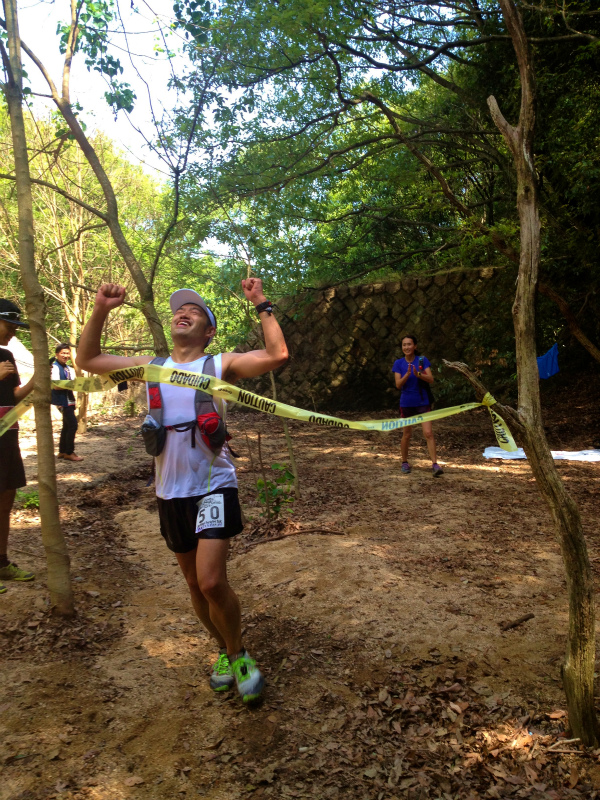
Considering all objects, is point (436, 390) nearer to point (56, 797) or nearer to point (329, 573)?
point (329, 573)

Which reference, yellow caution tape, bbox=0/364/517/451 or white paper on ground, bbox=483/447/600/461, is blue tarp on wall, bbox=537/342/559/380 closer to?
white paper on ground, bbox=483/447/600/461

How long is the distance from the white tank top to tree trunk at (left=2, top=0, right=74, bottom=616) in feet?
3.74

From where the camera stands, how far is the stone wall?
1355 centimetres

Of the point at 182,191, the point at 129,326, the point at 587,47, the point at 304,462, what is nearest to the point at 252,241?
the point at 182,191

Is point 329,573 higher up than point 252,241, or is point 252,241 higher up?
point 252,241

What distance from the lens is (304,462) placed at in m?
9.48

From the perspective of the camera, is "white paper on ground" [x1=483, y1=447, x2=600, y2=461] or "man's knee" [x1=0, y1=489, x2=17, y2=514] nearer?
"man's knee" [x1=0, y1=489, x2=17, y2=514]

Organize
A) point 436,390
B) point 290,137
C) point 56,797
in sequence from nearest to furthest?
point 56,797, point 290,137, point 436,390

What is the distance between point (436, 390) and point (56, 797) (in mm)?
11909

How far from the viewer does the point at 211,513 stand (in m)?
2.75

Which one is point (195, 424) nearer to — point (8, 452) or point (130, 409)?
point (8, 452)

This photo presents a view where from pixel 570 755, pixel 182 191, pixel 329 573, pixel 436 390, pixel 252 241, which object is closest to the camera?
pixel 570 755

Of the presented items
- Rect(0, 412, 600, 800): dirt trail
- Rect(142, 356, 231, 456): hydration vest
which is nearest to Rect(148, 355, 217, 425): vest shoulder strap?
Rect(142, 356, 231, 456): hydration vest

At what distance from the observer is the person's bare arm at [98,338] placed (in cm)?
285
